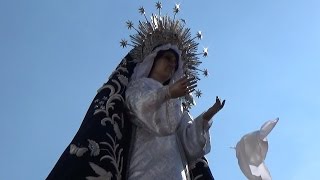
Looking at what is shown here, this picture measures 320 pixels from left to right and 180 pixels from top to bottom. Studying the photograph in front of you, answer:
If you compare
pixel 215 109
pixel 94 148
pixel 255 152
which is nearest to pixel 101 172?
pixel 94 148

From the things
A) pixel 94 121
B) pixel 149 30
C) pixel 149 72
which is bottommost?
pixel 94 121

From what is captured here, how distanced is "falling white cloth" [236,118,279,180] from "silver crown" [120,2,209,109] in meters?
0.83

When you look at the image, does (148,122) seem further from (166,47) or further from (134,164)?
(166,47)

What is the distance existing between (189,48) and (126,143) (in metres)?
1.25

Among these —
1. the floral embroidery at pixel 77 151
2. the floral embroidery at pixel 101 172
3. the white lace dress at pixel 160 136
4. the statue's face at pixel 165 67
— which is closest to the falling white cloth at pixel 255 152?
the white lace dress at pixel 160 136

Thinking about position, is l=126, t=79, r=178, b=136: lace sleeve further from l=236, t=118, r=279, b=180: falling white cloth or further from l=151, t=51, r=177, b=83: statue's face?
l=236, t=118, r=279, b=180: falling white cloth

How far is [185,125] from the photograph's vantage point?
539 cm

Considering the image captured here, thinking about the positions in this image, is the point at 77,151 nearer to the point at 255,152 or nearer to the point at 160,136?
the point at 160,136

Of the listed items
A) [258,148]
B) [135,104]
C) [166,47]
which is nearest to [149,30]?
[166,47]

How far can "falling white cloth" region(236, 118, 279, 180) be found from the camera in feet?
16.9

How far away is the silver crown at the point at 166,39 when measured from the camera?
5.91 m

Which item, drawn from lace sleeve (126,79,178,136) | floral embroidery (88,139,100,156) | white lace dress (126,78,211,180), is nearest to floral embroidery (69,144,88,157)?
floral embroidery (88,139,100,156)

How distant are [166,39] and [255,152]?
52.1 inches

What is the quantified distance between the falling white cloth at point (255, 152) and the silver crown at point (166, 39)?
2.71ft
